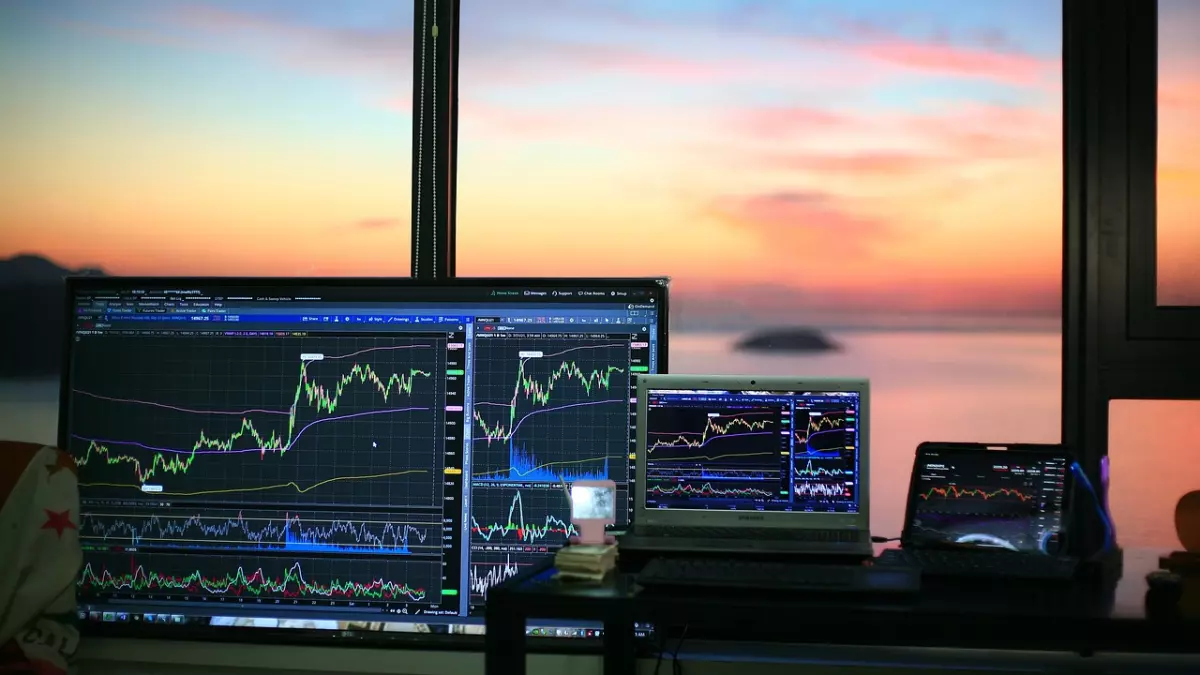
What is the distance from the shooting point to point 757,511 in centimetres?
229

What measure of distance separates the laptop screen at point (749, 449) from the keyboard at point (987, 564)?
0.79ft

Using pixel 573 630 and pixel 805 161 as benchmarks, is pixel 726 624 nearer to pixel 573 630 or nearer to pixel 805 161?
pixel 573 630

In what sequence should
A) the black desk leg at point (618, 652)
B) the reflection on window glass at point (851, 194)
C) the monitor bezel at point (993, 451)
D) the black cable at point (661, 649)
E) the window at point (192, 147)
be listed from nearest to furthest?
the monitor bezel at point (993, 451)
the black desk leg at point (618, 652)
the black cable at point (661, 649)
the reflection on window glass at point (851, 194)
the window at point (192, 147)

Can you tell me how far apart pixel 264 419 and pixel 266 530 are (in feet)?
0.90

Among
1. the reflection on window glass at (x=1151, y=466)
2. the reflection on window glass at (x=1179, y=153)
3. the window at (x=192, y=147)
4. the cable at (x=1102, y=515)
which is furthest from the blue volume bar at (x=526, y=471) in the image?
the reflection on window glass at (x=1179, y=153)

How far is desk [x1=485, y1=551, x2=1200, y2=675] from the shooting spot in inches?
65.9

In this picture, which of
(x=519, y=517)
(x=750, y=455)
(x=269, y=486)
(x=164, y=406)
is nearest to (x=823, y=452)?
(x=750, y=455)

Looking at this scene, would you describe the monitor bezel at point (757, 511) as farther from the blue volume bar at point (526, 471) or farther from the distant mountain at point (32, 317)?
the distant mountain at point (32, 317)

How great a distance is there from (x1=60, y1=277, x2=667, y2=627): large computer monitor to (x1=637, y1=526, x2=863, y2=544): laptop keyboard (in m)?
0.27

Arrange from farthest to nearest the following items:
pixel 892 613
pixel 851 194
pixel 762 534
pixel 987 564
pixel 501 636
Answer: pixel 851 194 < pixel 762 534 < pixel 987 564 < pixel 501 636 < pixel 892 613

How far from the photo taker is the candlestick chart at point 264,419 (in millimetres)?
2600

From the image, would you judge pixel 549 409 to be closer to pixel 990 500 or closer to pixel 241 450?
pixel 241 450

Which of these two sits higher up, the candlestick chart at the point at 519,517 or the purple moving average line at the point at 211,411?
the purple moving average line at the point at 211,411

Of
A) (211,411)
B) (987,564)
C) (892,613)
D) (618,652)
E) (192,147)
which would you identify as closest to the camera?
(892,613)
